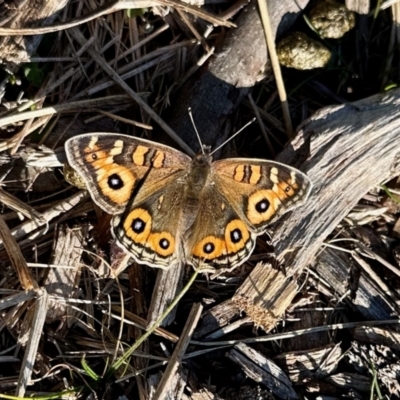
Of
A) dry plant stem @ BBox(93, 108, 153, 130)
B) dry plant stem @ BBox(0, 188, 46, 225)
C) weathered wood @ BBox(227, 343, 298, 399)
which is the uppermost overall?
dry plant stem @ BBox(93, 108, 153, 130)

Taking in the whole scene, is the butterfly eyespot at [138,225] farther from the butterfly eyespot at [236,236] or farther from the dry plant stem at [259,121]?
the dry plant stem at [259,121]

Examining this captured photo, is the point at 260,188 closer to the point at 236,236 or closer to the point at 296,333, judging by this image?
the point at 236,236

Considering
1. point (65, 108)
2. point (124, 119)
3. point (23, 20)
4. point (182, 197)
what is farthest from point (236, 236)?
point (23, 20)

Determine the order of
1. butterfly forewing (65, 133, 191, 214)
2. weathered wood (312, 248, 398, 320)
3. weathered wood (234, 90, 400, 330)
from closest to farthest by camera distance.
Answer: butterfly forewing (65, 133, 191, 214) < weathered wood (234, 90, 400, 330) < weathered wood (312, 248, 398, 320)

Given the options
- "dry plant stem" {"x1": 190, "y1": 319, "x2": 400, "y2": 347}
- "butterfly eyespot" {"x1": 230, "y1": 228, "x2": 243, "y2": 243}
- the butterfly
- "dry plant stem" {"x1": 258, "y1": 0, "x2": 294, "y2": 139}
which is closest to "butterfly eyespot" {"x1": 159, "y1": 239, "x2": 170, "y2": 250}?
the butterfly

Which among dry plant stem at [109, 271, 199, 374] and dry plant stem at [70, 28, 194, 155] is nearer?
dry plant stem at [109, 271, 199, 374]

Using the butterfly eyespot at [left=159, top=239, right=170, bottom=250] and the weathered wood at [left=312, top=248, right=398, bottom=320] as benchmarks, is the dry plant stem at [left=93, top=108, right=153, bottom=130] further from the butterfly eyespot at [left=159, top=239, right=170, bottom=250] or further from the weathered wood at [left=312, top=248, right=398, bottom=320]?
the weathered wood at [left=312, top=248, right=398, bottom=320]

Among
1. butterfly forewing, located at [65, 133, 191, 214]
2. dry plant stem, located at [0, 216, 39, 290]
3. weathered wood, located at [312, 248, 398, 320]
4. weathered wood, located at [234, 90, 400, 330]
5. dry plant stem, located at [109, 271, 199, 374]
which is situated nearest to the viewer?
butterfly forewing, located at [65, 133, 191, 214]
